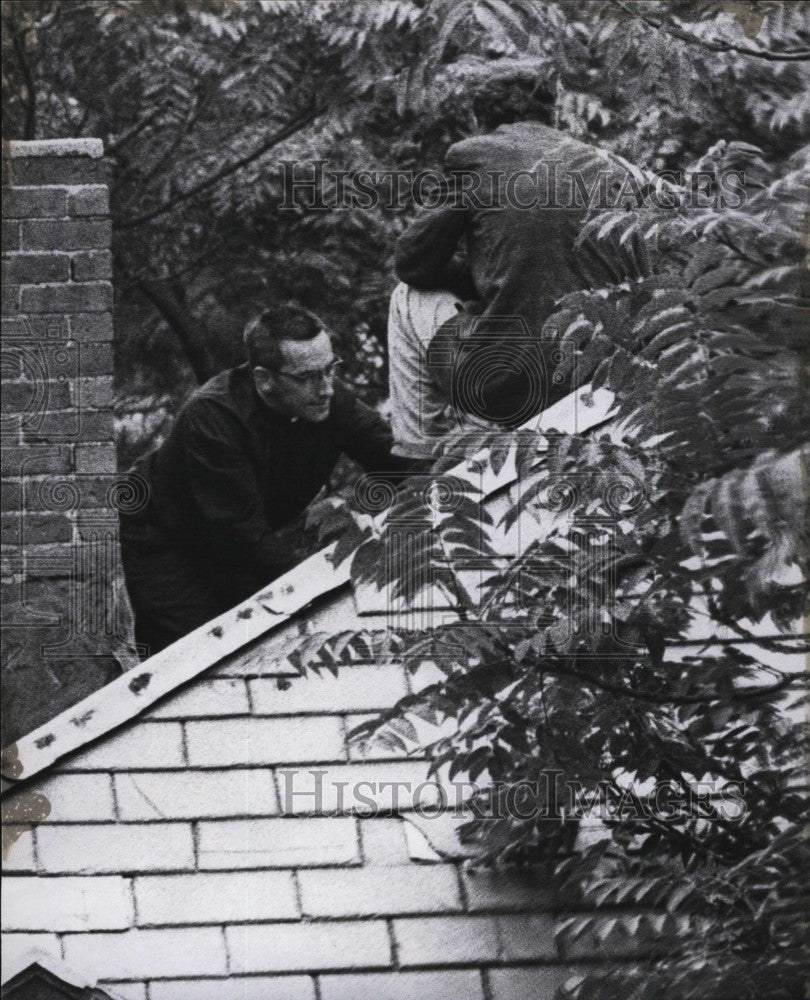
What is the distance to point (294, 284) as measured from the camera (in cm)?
409

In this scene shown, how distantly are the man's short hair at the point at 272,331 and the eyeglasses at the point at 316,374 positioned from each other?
45 mm

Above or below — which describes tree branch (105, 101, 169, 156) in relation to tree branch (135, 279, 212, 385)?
above

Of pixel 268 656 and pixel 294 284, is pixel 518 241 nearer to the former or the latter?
pixel 294 284

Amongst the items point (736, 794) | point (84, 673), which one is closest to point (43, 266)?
point (84, 673)

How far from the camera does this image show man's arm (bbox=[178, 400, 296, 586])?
13.3 feet

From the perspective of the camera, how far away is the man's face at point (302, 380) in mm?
4070

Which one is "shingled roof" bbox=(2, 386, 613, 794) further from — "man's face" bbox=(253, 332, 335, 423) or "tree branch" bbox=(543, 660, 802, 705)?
"tree branch" bbox=(543, 660, 802, 705)

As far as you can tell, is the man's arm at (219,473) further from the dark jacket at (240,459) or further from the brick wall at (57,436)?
the brick wall at (57,436)

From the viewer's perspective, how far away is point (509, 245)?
4.04 m

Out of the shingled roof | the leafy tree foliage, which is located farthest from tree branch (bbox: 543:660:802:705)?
the shingled roof

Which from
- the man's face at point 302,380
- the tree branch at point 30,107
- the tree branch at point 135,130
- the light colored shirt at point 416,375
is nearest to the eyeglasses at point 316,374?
the man's face at point 302,380

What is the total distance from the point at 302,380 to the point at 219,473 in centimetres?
30

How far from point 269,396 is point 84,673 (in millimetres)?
799

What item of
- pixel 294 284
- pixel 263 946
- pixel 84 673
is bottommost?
pixel 263 946
